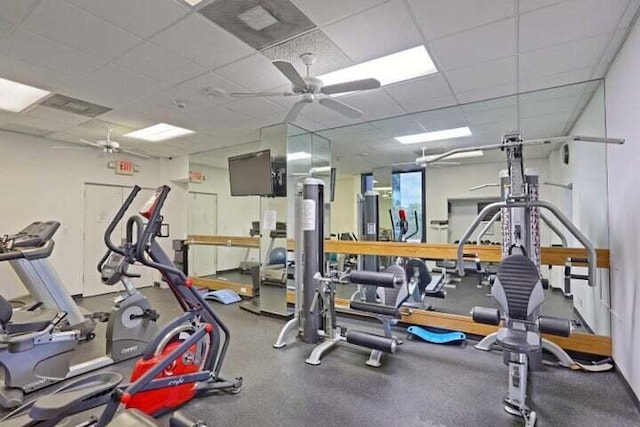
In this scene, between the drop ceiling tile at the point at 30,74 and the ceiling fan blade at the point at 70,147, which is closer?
the drop ceiling tile at the point at 30,74

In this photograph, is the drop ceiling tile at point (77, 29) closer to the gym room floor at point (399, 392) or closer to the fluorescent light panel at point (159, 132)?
the fluorescent light panel at point (159, 132)

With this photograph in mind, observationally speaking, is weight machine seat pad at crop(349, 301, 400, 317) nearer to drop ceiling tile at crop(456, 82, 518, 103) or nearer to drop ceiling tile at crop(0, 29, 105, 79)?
drop ceiling tile at crop(456, 82, 518, 103)

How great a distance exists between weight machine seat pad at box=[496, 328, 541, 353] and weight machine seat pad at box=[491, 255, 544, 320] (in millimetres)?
175

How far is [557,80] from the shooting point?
3514mm

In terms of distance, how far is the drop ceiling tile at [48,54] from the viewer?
269 cm

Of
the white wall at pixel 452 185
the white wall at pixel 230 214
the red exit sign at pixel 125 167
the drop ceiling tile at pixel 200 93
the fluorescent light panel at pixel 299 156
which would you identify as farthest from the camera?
the white wall at pixel 230 214

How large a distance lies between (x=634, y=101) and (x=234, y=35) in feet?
10.3

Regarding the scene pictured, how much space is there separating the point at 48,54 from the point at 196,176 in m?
4.64

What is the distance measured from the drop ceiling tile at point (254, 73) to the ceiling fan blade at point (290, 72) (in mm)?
447

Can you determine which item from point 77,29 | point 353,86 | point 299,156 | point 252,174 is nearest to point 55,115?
point 77,29

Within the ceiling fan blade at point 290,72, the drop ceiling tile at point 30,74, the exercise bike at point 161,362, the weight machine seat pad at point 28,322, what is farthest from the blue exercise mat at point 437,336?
the drop ceiling tile at point 30,74

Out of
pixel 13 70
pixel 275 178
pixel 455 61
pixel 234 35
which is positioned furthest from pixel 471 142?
pixel 13 70

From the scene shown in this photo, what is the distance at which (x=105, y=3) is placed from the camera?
7.35ft

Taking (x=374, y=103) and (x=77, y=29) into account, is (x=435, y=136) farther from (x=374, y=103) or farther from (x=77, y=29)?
(x=77, y=29)
